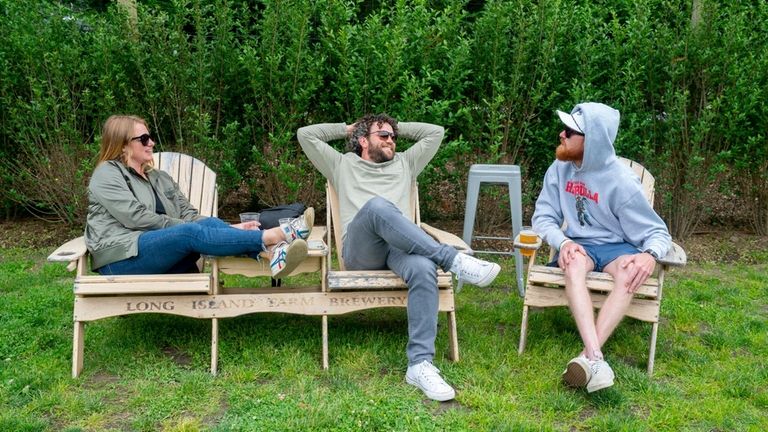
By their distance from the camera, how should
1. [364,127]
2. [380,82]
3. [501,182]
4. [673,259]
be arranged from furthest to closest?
[380,82]
[501,182]
[364,127]
[673,259]

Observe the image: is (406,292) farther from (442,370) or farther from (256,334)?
(256,334)

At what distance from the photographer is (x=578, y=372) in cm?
313

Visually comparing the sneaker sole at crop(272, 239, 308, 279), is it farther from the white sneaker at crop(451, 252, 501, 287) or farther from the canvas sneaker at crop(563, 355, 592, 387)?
the canvas sneaker at crop(563, 355, 592, 387)

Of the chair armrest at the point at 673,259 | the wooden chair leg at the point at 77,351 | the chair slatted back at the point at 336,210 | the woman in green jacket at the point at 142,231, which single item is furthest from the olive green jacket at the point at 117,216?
the chair armrest at the point at 673,259

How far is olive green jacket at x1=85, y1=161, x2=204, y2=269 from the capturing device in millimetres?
3582

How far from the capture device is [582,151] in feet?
12.4

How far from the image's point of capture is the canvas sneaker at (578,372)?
122 inches

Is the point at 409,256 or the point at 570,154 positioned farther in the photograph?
the point at 570,154

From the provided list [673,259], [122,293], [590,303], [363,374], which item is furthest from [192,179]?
[673,259]

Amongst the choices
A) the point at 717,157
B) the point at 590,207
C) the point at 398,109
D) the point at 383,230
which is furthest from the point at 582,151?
the point at 717,157

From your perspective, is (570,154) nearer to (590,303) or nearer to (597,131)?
(597,131)

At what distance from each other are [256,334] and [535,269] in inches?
62.0

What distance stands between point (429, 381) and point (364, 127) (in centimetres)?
175

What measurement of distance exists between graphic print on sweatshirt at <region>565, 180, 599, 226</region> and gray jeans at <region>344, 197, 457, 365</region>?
860mm
